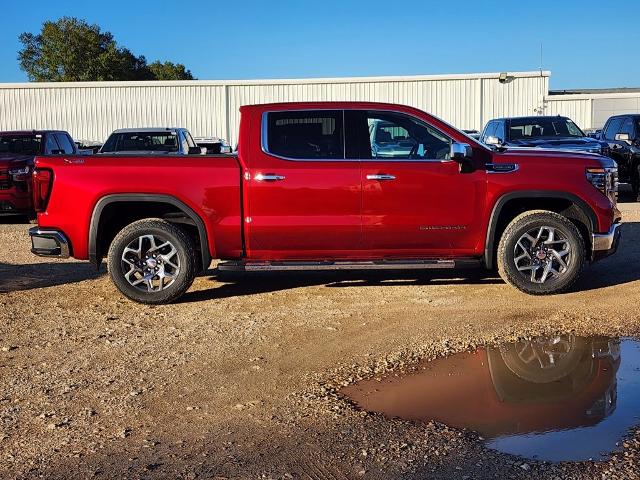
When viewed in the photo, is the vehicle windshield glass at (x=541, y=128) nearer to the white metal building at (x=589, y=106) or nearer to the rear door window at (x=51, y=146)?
the rear door window at (x=51, y=146)

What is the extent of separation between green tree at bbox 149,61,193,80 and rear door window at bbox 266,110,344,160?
217ft

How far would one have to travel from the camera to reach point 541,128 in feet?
46.4

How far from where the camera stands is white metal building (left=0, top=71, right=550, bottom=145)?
29391 mm

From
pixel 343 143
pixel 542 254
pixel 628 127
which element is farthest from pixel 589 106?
pixel 343 143

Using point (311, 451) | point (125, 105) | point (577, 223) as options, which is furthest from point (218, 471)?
point (125, 105)

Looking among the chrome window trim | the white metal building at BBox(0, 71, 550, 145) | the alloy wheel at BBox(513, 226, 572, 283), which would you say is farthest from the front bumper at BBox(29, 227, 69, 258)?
the white metal building at BBox(0, 71, 550, 145)

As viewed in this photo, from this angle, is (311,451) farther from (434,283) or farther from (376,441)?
(434,283)

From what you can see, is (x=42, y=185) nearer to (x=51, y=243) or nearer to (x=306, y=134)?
(x=51, y=243)

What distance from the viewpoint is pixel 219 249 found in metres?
6.88

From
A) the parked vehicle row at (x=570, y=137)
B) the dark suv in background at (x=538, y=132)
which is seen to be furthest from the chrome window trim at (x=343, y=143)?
the dark suv in background at (x=538, y=132)

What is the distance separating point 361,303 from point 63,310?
115 inches

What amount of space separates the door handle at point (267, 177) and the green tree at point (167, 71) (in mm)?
66480

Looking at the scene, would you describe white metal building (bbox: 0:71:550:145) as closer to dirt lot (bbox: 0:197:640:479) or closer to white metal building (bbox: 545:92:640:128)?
white metal building (bbox: 545:92:640:128)

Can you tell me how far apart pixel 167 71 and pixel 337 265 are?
7203 centimetres
